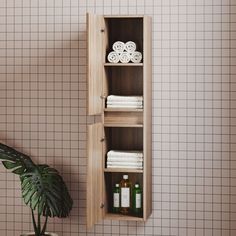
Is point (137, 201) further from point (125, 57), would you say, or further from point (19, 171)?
point (125, 57)

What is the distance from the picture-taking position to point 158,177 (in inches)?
139

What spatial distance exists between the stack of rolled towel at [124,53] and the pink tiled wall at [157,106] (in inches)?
8.0

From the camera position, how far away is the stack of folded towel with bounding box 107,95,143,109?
3326mm

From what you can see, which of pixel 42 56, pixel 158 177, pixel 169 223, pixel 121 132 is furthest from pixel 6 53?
pixel 169 223

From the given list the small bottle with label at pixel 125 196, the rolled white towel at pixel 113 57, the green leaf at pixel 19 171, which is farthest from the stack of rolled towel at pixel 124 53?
the green leaf at pixel 19 171

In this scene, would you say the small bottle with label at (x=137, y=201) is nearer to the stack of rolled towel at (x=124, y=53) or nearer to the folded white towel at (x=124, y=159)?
the folded white towel at (x=124, y=159)

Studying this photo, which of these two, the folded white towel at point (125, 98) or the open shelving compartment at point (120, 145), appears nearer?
the folded white towel at point (125, 98)

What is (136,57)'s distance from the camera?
3.33 metres

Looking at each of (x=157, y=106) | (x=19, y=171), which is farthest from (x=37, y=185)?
(x=157, y=106)

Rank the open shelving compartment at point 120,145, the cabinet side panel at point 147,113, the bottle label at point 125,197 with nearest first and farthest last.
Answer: the cabinet side panel at point 147,113
the bottle label at point 125,197
the open shelving compartment at point 120,145

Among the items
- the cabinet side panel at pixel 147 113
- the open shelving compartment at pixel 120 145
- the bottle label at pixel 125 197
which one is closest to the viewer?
the cabinet side panel at pixel 147 113

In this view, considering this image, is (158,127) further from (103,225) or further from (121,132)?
(103,225)

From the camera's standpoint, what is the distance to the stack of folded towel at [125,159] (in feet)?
10.9

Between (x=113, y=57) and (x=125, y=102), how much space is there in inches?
10.0
